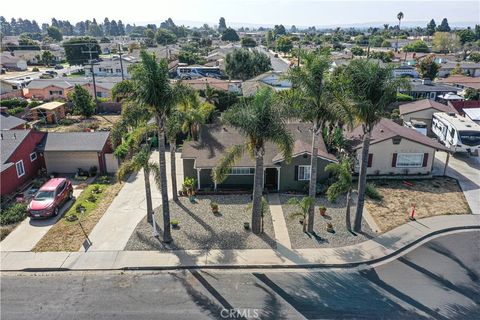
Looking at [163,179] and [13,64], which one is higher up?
[13,64]

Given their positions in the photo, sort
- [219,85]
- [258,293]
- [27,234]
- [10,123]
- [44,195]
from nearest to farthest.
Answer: [258,293]
[27,234]
[44,195]
[10,123]
[219,85]

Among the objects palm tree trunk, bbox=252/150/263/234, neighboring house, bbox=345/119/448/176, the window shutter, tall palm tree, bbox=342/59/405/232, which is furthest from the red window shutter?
palm tree trunk, bbox=252/150/263/234

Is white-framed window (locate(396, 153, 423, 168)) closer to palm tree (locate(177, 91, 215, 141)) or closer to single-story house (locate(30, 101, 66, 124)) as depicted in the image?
palm tree (locate(177, 91, 215, 141))

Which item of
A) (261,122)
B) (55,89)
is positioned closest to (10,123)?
(55,89)

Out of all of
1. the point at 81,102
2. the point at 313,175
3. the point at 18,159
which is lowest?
the point at 18,159

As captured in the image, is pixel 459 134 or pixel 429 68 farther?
pixel 429 68

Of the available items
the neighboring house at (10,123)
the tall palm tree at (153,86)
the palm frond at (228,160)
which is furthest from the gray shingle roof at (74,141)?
the palm frond at (228,160)

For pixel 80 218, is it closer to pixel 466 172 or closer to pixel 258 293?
pixel 258 293
